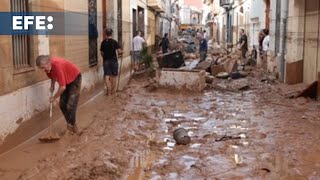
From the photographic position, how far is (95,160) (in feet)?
21.0

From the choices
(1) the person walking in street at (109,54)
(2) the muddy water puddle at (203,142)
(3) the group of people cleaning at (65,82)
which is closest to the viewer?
(2) the muddy water puddle at (203,142)

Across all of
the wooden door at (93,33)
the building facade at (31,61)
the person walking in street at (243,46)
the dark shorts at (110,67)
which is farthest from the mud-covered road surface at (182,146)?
the person walking in street at (243,46)

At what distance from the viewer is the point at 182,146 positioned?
293 inches

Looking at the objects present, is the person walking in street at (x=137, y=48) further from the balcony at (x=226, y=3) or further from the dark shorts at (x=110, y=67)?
the balcony at (x=226, y=3)

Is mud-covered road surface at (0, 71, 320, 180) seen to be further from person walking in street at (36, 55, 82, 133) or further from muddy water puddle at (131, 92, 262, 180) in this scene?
person walking in street at (36, 55, 82, 133)

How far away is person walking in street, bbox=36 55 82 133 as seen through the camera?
7.57 meters

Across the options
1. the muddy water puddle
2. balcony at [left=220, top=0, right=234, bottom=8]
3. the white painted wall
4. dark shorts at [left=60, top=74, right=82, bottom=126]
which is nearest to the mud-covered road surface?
the muddy water puddle

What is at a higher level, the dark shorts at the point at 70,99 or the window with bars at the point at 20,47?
the window with bars at the point at 20,47

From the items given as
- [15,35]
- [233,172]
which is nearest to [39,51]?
[15,35]

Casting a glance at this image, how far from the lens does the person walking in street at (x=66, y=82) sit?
24.8 ft

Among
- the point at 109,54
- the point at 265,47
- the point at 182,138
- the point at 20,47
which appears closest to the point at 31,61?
the point at 20,47

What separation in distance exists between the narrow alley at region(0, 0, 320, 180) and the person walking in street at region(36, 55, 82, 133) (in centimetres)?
2

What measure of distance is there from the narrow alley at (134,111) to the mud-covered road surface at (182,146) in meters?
0.02

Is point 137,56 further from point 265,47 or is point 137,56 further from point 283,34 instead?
point 283,34
